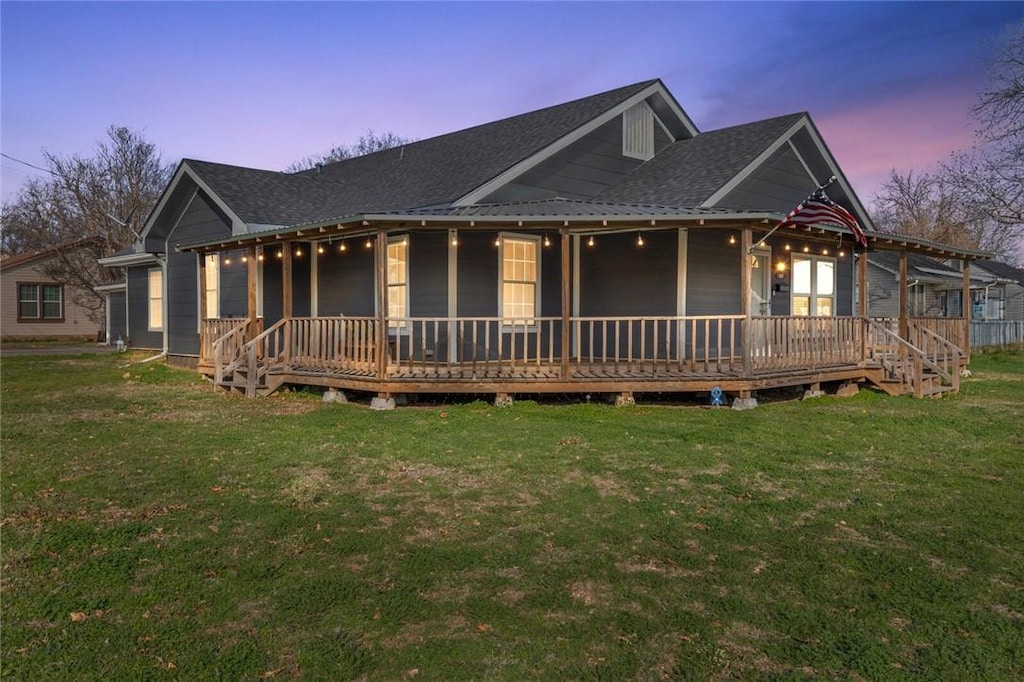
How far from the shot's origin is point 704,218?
32.0ft

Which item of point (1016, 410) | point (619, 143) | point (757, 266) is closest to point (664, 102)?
point (619, 143)

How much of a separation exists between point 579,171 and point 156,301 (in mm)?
13799

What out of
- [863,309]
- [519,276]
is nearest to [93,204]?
[519,276]

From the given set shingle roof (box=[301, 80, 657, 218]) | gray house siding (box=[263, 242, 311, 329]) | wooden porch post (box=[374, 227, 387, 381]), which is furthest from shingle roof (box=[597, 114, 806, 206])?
gray house siding (box=[263, 242, 311, 329])

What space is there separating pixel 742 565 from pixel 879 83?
80.9 feet

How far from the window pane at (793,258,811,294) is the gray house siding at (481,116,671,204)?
431cm

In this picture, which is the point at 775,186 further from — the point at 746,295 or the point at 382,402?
the point at 382,402

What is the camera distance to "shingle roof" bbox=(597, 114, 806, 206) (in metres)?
13.1

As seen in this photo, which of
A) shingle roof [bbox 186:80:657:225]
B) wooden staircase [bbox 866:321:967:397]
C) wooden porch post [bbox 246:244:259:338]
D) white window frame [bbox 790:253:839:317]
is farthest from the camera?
white window frame [bbox 790:253:839:317]

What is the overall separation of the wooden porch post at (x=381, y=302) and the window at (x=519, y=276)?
2864mm

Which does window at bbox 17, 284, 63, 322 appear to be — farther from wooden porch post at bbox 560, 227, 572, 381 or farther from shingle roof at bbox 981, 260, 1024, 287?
shingle roof at bbox 981, 260, 1024, 287

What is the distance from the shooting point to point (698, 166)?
1423 centimetres

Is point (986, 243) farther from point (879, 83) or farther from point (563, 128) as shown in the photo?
point (563, 128)

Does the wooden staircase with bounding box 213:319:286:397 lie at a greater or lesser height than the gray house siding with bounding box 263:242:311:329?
lesser
